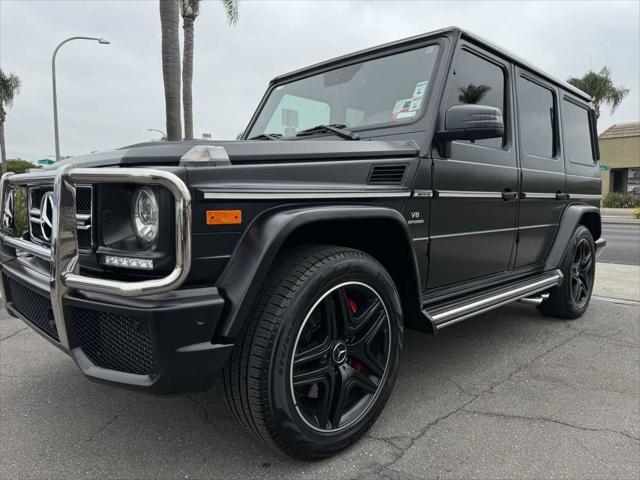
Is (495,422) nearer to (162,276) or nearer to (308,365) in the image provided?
(308,365)

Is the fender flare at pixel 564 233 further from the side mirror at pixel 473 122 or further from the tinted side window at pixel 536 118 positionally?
the side mirror at pixel 473 122

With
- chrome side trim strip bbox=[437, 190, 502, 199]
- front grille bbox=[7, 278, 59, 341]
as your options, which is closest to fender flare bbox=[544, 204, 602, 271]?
chrome side trim strip bbox=[437, 190, 502, 199]

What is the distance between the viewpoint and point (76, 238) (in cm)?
176

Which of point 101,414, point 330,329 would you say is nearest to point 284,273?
point 330,329

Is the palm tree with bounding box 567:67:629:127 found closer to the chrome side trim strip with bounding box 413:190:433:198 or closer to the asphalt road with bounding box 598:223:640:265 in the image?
the asphalt road with bounding box 598:223:640:265

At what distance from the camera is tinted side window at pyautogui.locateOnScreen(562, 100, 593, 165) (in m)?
4.38

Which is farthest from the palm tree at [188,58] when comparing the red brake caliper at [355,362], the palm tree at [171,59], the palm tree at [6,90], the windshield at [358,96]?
the palm tree at [6,90]

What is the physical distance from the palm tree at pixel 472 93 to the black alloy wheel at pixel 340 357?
57.6 inches

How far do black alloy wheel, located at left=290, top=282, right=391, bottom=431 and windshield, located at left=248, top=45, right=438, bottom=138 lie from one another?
115 centimetres

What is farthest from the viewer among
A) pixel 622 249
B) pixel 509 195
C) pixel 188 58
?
pixel 188 58

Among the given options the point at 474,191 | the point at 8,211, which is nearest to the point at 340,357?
the point at 474,191

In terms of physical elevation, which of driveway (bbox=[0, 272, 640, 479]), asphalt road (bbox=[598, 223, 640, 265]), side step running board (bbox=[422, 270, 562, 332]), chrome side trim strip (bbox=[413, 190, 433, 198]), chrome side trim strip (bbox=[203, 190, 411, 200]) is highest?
chrome side trim strip (bbox=[413, 190, 433, 198])

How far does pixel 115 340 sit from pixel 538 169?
3278 mm

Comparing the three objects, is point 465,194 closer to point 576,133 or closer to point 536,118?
point 536,118
